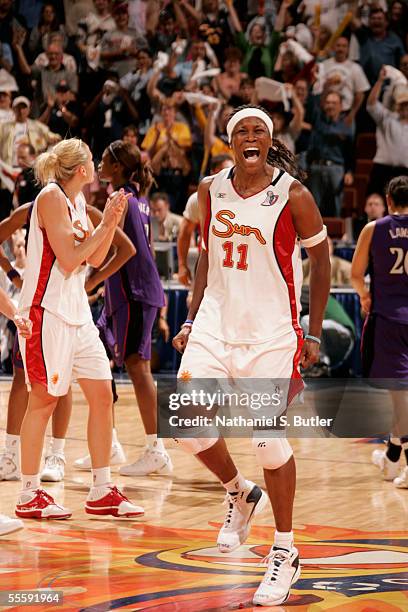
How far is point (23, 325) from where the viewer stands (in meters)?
4.59

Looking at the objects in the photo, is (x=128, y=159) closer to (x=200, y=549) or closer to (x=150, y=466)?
(x=150, y=466)

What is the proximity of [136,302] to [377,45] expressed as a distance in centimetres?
820

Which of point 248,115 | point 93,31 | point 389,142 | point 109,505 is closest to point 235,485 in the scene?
point 109,505

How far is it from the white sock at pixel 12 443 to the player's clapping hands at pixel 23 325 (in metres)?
1.20

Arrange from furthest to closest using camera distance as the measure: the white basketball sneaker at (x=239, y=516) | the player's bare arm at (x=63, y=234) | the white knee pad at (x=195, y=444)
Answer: the player's bare arm at (x=63, y=234)
the white basketball sneaker at (x=239, y=516)
the white knee pad at (x=195, y=444)

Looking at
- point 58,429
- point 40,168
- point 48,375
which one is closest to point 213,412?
point 48,375

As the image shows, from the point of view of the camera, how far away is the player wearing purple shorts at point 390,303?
20.2 feet

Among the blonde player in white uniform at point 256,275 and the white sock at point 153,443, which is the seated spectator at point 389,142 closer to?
the white sock at point 153,443

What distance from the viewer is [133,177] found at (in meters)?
6.12

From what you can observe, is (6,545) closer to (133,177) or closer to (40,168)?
(40,168)

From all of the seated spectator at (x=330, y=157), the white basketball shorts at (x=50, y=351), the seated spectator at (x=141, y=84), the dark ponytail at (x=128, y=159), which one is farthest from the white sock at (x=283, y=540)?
the seated spectator at (x=141, y=84)

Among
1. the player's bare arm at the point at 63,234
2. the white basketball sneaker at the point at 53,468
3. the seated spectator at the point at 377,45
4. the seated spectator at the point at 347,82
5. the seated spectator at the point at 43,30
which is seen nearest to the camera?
the player's bare arm at the point at 63,234

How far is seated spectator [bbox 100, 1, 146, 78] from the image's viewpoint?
14.2 m

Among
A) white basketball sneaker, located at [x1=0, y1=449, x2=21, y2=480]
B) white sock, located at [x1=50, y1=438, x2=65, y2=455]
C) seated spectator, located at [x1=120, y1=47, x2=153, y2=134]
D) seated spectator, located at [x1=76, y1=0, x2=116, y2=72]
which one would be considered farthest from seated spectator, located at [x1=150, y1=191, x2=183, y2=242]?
white basketball sneaker, located at [x1=0, y1=449, x2=21, y2=480]
